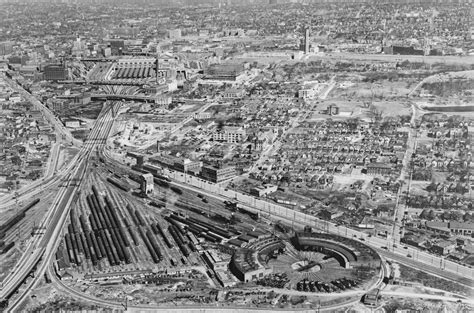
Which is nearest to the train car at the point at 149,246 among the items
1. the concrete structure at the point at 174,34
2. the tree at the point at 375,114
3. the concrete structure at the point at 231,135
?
the concrete structure at the point at 231,135

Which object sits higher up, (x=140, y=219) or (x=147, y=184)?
(x=147, y=184)

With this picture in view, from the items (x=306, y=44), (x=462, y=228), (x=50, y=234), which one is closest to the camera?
(x=462, y=228)

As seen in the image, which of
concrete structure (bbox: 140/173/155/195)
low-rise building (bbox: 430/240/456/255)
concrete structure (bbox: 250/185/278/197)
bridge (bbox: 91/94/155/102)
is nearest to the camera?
low-rise building (bbox: 430/240/456/255)

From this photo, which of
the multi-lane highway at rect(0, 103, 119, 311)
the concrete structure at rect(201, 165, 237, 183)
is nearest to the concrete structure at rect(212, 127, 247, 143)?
the concrete structure at rect(201, 165, 237, 183)

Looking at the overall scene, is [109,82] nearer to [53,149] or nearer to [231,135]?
[53,149]

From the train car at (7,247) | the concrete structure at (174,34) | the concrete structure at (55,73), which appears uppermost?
the concrete structure at (174,34)

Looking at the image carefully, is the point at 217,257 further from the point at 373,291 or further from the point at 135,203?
the point at 135,203

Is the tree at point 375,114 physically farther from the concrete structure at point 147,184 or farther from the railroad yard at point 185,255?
the concrete structure at point 147,184

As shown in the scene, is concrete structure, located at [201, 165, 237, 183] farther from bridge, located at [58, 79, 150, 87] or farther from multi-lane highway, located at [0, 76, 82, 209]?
bridge, located at [58, 79, 150, 87]

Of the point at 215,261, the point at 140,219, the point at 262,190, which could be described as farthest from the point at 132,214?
the point at 215,261
